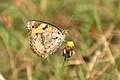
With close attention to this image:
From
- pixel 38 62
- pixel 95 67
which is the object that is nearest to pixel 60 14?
pixel 38 62

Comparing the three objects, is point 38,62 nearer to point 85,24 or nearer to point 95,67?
point 95,67

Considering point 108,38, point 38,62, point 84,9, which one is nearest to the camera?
point 38,62

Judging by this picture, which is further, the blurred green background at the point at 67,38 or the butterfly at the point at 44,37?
the blurred green background at the point at 67,38

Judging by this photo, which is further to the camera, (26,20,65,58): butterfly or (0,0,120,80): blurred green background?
(0,0,120,80): blurred green background

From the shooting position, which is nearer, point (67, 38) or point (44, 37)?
point (44, 37)
